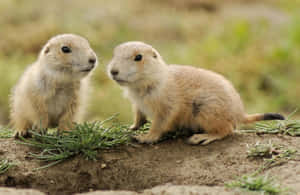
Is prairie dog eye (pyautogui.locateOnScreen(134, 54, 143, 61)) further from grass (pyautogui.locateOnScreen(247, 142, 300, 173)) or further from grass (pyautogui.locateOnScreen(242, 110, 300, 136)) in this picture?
grass (pyautogui.locateOnScreen(242, 110, 300, 136))

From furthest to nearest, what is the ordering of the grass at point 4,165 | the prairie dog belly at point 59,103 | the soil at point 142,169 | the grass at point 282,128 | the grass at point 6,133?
the grass at point 6,133, the grass at point 282,128, the prairie dog belly at point 59,103, the grass at point 4,165, the soil at point 142,169

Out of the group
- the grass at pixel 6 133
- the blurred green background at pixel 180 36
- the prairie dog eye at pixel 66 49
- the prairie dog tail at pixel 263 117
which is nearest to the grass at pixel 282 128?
the prairie dog tail at pixel 263 117

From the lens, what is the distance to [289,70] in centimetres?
1190

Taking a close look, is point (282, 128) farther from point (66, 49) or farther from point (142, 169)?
point (66, 49)

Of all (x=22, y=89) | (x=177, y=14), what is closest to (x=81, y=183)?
(x=22, y=89)

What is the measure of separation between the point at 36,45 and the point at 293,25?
28.2 ft

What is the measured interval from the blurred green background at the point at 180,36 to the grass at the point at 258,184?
16.2 ft

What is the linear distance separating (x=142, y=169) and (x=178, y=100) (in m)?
0.97

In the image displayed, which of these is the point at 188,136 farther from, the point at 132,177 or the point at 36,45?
the point at 36,45

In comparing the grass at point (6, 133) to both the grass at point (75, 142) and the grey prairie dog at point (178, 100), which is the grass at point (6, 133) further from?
the grey prairie dog at point (178, 100)

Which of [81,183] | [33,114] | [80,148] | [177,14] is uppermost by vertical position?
[177,14]

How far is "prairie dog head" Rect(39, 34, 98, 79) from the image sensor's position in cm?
481

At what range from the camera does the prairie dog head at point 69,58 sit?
189 inches

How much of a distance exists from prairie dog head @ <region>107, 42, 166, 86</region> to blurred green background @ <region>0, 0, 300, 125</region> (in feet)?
12.0
